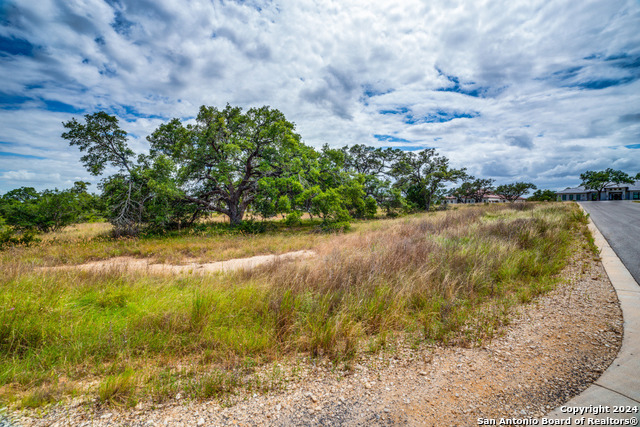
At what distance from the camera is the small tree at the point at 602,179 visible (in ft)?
211

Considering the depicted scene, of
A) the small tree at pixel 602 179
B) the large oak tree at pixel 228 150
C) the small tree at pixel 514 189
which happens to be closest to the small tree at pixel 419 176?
the large oak tree at pixel 228 150

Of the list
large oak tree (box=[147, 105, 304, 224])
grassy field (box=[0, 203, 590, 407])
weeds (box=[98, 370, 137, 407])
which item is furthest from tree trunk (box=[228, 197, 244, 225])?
weeds (box=[98, 370, 137, 407])

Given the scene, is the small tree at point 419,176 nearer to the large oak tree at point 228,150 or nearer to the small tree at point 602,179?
the large oak tree at point 228,150

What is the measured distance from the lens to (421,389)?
99.0 inches

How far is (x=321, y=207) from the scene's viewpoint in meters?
15.3

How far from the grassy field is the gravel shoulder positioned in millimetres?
173

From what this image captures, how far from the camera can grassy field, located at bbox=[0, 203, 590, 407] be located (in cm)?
267

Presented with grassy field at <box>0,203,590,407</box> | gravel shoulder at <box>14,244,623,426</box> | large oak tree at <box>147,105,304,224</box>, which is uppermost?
large oak tree at <box>147,105,304,224</box>

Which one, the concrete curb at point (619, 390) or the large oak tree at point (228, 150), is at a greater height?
the large oak tree at point (228, 150)

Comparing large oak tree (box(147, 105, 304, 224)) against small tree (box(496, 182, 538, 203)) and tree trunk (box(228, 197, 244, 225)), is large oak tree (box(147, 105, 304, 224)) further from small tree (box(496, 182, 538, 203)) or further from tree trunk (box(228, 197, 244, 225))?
small tree (box(496, 182, 538, 203))

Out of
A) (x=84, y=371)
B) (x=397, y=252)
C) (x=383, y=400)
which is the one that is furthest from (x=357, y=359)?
(x=397, y=252)

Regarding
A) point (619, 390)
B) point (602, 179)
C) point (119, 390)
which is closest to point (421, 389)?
point (619, 390)

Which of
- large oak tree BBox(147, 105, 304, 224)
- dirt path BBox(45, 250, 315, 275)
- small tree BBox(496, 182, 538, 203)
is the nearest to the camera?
dirt path BBox(45, 250, 315, 275)

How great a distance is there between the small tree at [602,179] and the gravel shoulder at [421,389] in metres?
96.4
